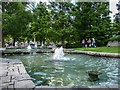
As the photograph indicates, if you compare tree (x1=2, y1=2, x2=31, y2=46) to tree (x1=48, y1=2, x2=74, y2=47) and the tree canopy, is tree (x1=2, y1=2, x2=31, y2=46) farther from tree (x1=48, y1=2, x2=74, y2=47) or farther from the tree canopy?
tree (x1=48, y1=2, x2=74, y2=47)

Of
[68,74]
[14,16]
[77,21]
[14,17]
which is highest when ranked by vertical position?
[77,21]

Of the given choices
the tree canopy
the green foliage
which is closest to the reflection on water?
the green foliage

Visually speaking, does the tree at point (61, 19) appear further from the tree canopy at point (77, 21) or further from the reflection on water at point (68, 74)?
the reflection on water at point (68, 74)

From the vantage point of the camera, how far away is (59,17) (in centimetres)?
2305

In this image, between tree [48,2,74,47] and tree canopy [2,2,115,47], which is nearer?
tree [48,2,74,47]

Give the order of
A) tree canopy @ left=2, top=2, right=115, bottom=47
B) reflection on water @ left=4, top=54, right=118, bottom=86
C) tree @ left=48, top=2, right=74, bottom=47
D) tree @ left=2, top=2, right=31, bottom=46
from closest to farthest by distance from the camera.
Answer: reflection on water @ left=4, top=54, right=118, bottom=86 < tree @ left=2, top=2, right=31, bottom=46 < tree @ left=48, top=2, right=74, bottom=47 < tree canopy @ left=2, top=2, right=115, bottom=47

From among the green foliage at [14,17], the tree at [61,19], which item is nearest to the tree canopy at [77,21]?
the tree at [61,19]

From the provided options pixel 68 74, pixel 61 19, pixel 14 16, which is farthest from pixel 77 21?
pixel 68 74

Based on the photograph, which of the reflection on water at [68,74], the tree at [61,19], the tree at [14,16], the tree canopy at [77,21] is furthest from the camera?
the tree canopy at [77,21]

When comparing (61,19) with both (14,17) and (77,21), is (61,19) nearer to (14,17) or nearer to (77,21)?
(77,21)

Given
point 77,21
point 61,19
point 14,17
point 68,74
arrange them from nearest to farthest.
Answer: point 68,74
point 14,17
point 61,19
point 77,21

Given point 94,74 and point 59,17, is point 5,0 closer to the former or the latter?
point 59,17

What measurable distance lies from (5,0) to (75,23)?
1268 centimetres

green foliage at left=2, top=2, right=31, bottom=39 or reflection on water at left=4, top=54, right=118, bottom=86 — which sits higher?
green foliage at left=2, top=2, right=31, bottom=39
